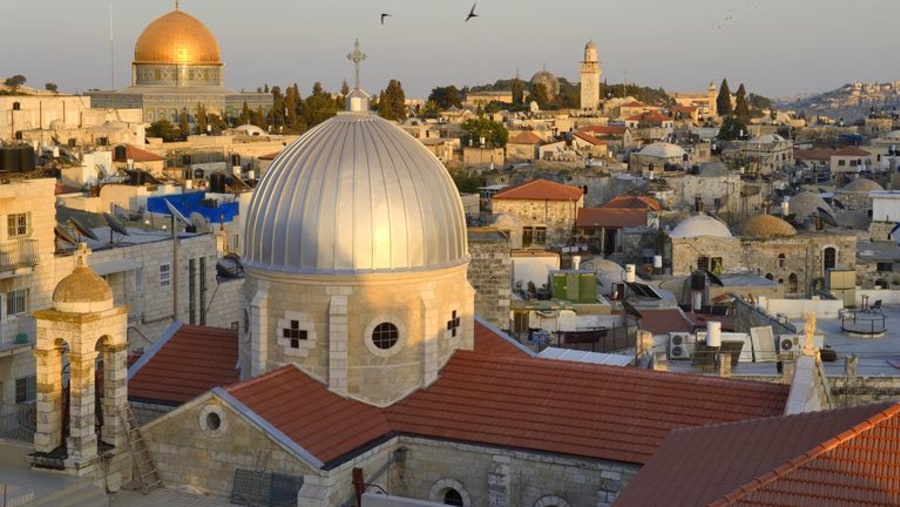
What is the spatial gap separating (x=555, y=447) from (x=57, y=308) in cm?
815

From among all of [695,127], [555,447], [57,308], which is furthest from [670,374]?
[695,127]

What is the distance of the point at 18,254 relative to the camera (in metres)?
31.2

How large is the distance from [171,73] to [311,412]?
91455 mm

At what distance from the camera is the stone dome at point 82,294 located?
69.5 ft

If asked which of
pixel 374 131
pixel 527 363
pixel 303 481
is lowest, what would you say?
pixel 303 481

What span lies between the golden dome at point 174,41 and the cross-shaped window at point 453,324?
288 feet

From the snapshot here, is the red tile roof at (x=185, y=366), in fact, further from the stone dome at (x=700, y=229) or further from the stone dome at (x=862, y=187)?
the stone dome at (x=862, y=187)

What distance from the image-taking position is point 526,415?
868 inches

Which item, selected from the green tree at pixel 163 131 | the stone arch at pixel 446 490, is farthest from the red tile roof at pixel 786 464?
the green tree at pixel 163 131

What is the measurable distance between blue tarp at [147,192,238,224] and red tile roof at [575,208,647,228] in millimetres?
19255

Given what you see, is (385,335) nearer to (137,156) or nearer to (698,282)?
(698,282)

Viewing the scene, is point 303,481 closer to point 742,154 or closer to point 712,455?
point 712,455

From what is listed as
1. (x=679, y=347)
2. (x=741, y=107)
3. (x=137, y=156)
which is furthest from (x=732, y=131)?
(x=679, y=347)

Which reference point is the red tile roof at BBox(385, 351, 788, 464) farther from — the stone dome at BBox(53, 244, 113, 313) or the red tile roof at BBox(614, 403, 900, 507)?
the stone dome at BBox(53, 244, 113, 313)
